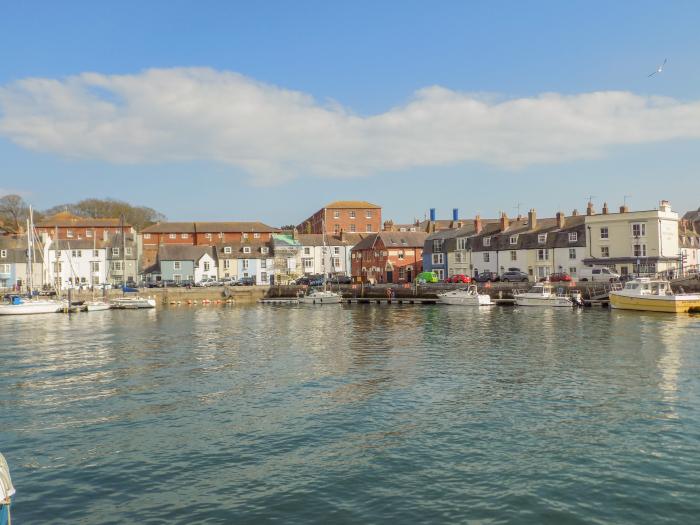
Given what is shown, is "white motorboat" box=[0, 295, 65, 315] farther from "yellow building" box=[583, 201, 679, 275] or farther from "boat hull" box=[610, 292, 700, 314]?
"yellow building" box=[583, 201, 679, 275]

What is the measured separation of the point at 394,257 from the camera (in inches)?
4090

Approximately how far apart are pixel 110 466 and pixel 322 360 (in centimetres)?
1774

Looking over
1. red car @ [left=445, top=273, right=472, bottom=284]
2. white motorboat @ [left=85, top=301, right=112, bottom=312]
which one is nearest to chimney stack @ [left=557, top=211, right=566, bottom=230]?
red car @ [left=445, top=273, right=472, bottom=284]

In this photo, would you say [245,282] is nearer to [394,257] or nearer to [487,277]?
[394,257]

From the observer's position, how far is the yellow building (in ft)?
248

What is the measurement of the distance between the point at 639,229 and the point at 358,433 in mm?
69224

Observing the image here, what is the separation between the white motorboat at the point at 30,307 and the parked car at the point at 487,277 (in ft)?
182

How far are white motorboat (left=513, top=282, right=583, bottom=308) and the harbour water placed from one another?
1089 inches

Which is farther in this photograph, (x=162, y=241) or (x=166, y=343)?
(x=162, y=241)

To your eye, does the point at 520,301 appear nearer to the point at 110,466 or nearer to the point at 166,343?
the point at 166,343

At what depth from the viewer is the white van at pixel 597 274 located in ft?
241

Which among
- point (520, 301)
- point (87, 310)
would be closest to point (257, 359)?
point (520, 301)

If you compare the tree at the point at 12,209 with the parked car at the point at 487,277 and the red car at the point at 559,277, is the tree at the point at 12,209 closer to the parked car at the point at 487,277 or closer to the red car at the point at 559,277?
the parked car at the point at 487,277

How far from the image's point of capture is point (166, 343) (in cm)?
4241
